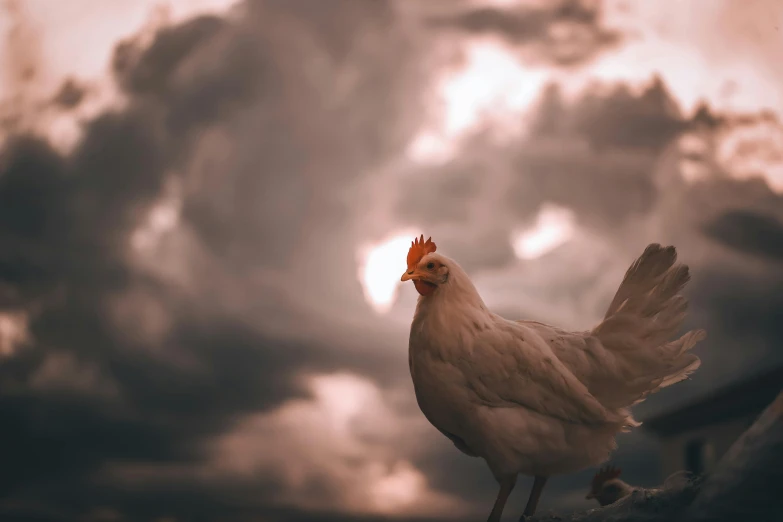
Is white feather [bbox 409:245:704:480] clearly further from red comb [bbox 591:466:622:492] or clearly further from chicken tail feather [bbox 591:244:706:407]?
red comb [bbox 591:466:622:492]

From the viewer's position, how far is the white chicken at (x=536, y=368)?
4.27 metres

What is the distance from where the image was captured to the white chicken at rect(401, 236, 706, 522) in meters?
4.27

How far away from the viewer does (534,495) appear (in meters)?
4.56

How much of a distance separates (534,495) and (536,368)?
0.97 m

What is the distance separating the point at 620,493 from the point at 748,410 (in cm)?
1002

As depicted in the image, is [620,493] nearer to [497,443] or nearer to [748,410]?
[497,443]

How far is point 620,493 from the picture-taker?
624 cm

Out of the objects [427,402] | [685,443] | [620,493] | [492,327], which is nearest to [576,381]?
[492,327]

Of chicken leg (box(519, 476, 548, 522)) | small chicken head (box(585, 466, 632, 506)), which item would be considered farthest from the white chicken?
small chicken head (box(585, 466, 632, 506))

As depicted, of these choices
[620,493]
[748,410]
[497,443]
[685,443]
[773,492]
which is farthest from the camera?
[685,443]

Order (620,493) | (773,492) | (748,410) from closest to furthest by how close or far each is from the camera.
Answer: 1. (773,492)
2. (620,493)
3. (748,410)

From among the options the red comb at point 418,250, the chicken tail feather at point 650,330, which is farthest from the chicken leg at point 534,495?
the red comb at point 418,250

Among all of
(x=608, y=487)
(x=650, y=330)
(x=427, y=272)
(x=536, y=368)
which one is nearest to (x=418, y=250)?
(x=427, y=272)

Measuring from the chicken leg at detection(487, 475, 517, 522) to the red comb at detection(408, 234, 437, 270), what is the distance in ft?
5.24
